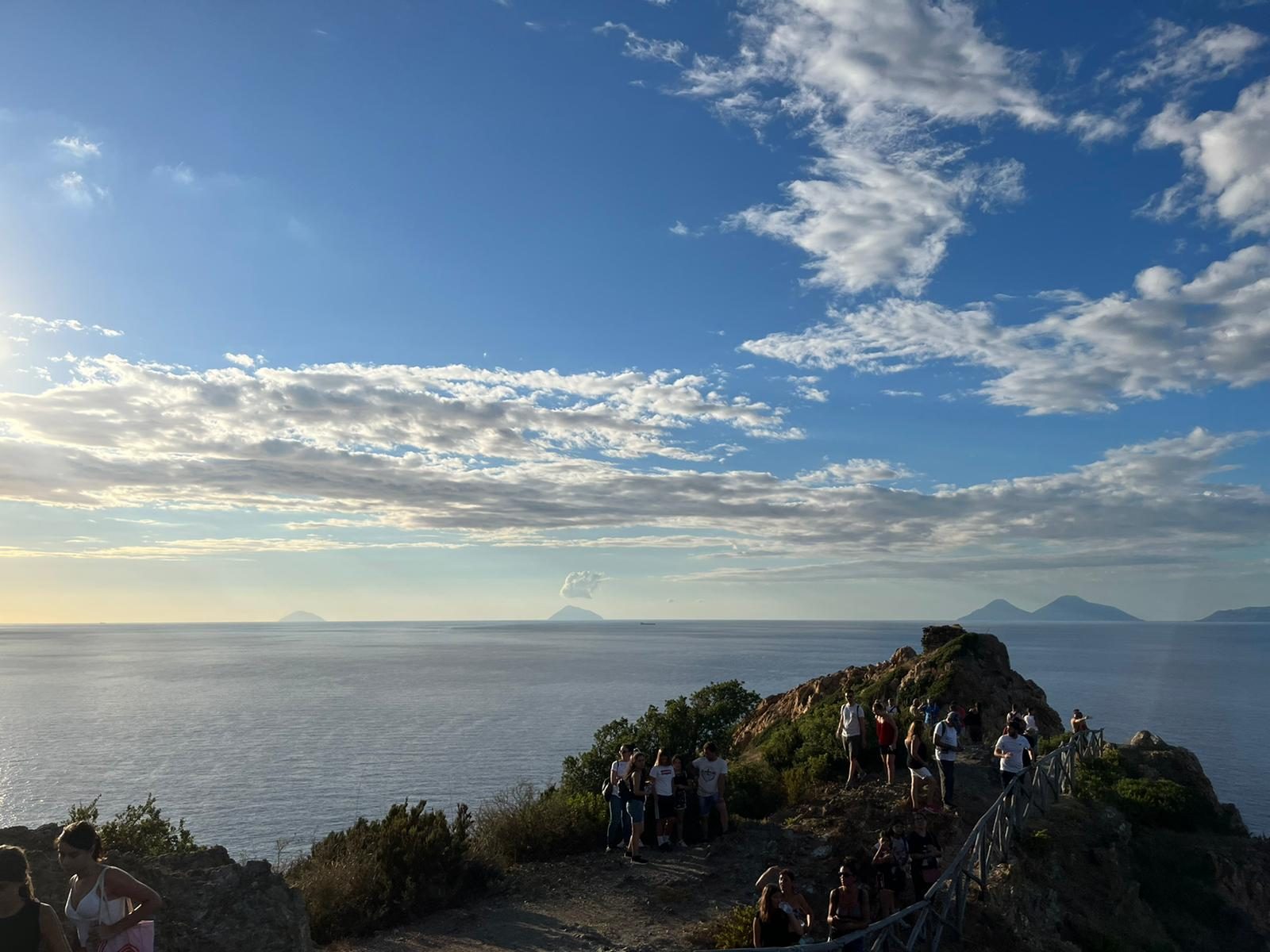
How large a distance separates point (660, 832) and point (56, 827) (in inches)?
360

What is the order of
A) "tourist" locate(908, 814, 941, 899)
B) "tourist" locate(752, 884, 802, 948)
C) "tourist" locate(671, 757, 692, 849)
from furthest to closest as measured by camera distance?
"tourist" locate(671, 757, 692, 849) → "tourist" locate(908, 814, 941, 899) → "tourist" locate(752, 884, 802, 948)

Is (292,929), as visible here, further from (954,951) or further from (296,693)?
(296,693)

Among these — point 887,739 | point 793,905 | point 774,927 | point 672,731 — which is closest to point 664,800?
point 887,739

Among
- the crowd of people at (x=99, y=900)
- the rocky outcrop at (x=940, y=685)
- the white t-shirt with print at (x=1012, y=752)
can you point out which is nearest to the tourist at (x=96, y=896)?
the crowd of people at (x=99, y=900)

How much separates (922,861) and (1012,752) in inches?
240

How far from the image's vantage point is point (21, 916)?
511cm

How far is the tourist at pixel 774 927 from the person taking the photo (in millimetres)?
9047

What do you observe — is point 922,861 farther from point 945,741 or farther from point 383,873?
point 383,873

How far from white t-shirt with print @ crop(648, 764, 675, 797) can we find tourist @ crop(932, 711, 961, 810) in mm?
5246

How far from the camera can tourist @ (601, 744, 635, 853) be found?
14594 mm

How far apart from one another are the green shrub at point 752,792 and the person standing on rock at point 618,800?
3265mm

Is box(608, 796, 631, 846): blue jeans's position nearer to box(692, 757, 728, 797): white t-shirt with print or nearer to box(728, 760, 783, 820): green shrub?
box(692, 757, 728, 797): white t-shirt with print

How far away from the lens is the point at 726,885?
43.1 ft

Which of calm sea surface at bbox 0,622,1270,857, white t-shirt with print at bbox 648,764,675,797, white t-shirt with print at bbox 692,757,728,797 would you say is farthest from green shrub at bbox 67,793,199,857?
white t-shirt with print at bbox 692,757,728,797
